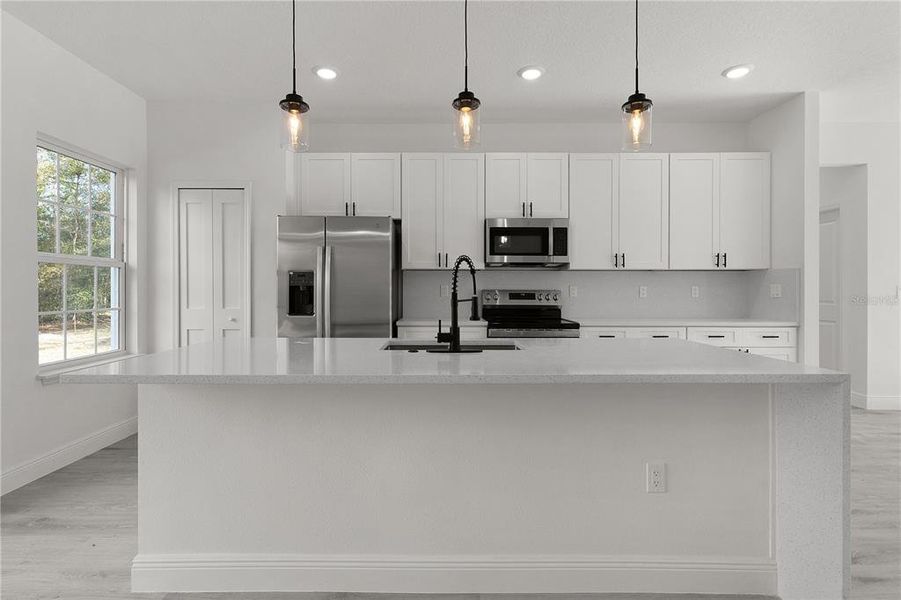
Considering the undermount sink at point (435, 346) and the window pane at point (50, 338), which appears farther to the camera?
the window pane at point (50, 338)

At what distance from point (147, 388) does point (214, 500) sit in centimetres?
51

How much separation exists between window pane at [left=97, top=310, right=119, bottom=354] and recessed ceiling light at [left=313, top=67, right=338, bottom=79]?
97.9 inches

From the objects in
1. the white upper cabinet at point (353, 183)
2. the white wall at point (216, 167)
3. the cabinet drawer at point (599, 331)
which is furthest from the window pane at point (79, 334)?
the cabinet drawer at point (599, 331)

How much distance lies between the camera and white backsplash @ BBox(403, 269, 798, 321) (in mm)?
5129

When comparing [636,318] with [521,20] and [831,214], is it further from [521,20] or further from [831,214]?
[521,20]

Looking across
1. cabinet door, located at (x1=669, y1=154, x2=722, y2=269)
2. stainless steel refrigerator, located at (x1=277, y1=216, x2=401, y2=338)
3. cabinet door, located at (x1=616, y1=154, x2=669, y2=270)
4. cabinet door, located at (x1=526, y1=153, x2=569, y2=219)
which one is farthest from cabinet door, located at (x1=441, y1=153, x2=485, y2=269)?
cabinet door, located at (x1=669, y1=154, x2=722, y2=269)

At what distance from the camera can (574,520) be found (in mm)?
2135

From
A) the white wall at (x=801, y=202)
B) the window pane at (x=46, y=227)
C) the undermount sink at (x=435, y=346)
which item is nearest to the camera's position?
the undermount sink at (x=435, y=346)

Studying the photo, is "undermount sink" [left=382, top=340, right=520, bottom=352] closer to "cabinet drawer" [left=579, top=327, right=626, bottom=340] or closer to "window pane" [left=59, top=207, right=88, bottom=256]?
"cabinet drawer" [left=579, top=327, right=626, bottom=340]

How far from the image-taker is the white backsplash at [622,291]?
5.13m

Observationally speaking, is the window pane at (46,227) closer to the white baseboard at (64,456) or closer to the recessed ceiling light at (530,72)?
the white baseboard at (64,456)

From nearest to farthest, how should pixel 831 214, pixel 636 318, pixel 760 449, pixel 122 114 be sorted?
pixel 760 449 → pixel 122 114 → pixel 636 318 → pixel 831 214

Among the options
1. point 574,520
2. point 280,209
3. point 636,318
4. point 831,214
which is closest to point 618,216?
point 636,318

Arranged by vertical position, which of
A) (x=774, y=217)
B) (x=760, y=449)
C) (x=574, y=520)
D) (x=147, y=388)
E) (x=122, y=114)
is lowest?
(x=574, y=520)
